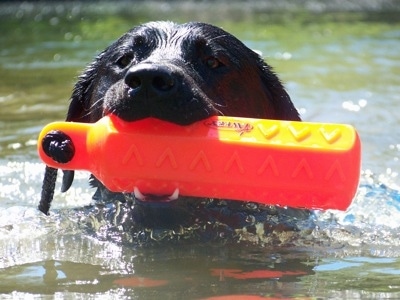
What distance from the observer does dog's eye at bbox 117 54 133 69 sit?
14.2 feet

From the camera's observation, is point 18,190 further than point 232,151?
Yes

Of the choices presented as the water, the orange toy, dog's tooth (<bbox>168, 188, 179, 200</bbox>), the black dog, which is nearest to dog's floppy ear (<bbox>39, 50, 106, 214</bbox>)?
the black dog

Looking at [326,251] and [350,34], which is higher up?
[350,34]

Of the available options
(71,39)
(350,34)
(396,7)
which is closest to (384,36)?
(350,34)

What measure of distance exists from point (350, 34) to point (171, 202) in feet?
28.7

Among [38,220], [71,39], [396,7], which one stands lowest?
[38,220]

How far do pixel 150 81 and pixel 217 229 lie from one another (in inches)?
35.3

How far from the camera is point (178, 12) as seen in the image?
1648 centimetres

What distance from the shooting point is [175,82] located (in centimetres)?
357

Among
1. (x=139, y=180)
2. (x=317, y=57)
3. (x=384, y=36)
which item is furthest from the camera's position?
(x=384, y=36)

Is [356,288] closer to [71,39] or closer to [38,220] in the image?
[38,220]

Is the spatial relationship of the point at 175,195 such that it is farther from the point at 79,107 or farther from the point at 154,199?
the point at 79,107

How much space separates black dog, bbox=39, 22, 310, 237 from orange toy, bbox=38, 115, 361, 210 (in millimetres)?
79

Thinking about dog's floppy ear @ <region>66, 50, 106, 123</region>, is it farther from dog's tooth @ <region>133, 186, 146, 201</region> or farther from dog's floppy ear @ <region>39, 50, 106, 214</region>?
dog's tooth @ <region>133, 186, 146, 201</region>
